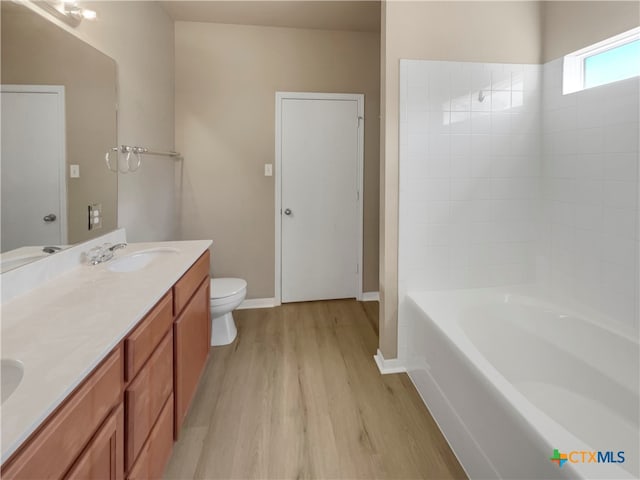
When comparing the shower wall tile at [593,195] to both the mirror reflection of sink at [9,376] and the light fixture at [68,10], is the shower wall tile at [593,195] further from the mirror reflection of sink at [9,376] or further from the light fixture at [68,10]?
the light fixture at [68,10]

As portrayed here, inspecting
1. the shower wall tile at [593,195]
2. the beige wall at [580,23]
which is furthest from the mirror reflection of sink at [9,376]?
the beige wall at [580,23]

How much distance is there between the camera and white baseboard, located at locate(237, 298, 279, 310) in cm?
345

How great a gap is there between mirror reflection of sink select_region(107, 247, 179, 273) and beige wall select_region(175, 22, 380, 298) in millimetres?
1274

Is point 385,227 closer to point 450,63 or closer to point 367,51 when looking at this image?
point 450,63

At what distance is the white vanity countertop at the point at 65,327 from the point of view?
68 centimetres

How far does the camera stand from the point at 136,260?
1970 mm

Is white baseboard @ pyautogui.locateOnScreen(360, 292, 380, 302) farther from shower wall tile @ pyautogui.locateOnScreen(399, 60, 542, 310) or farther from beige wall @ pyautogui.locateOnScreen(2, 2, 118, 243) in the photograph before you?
beige wall @ pyautogui.locateOnScreen(2, 2, 118, 243)

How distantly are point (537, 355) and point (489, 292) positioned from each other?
1.52 feet

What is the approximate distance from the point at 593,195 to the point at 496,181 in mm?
524

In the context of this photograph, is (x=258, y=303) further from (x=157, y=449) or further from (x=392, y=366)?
(x=157, y=449)

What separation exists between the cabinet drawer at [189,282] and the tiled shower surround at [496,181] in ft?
3.96

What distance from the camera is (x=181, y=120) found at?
3.20m

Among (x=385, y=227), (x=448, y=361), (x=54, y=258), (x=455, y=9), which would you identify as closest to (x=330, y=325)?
(x=385, y=227)

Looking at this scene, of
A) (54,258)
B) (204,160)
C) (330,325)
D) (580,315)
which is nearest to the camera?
(54,258)
